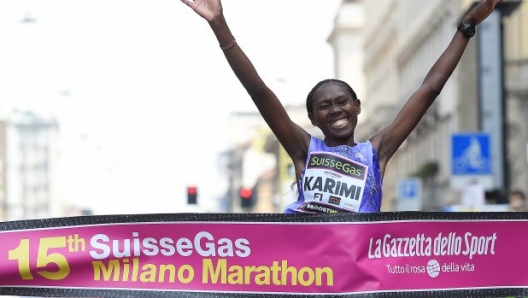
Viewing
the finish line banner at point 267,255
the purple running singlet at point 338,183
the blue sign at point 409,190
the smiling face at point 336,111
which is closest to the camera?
the finish line banner at point 267,255

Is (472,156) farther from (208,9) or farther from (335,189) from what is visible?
(208,9)

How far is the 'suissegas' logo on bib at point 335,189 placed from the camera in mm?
4773

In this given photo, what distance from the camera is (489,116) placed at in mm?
22547

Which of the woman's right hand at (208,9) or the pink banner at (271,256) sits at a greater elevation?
the woman's right hand at (208,9)

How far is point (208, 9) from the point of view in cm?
461

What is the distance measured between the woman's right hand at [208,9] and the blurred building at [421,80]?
1831cm

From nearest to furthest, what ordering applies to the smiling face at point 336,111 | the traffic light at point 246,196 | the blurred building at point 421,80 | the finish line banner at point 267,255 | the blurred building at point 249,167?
1. the finish line banner at point 267,255
2. the smiling face at point 336,111
3. the traffic light at point 246,196
4. the blurred building at point 421,80
5. the blurred building at point 249,167

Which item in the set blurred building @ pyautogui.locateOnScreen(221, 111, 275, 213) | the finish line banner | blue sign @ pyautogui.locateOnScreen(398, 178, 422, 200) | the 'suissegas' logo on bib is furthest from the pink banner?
blurred building @ pyautogui.locateOnScreen(221, 111, 275, 213)

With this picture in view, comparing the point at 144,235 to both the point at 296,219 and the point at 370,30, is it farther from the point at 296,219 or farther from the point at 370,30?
the point at 370,30

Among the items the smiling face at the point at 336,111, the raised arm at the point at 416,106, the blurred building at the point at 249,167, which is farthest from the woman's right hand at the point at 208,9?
the blurred building at the point at 249,167

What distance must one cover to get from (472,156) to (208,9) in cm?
1874

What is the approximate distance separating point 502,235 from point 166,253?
109 cm

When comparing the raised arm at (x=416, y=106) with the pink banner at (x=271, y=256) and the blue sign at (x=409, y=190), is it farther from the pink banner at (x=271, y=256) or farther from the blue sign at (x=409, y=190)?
the blue sign at (x=409, y=190)

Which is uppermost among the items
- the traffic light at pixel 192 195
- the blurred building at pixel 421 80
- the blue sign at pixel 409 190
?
the blurred building at pixel 421 80
